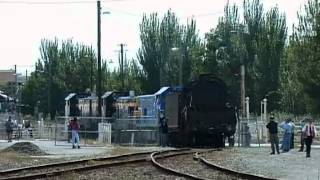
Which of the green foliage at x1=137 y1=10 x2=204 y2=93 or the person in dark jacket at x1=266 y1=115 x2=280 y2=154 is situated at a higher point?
the green foliage at x1=137 y1=10 x2=204 y2=93

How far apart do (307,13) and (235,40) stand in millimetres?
22492

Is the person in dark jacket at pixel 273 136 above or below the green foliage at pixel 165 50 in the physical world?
below

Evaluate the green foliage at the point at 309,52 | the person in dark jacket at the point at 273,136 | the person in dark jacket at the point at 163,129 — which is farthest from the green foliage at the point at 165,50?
the person in dark jacket at the point at 273,136

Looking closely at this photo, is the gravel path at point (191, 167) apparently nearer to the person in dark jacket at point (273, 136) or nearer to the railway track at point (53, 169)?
the railway track at point (53, 169)

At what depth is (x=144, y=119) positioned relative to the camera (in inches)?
1959

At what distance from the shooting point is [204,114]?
129ft

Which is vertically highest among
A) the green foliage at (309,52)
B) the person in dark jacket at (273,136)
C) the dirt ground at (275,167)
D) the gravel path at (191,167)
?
the green foliage at (309,52)

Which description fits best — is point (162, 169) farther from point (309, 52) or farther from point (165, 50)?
point (165, 50)

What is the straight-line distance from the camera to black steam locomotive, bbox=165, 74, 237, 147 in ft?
128

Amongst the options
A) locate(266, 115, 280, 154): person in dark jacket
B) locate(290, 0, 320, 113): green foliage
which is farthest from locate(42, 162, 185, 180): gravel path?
locate(290, 0, 320, 113): green foliage

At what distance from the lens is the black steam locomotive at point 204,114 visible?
39062 mm

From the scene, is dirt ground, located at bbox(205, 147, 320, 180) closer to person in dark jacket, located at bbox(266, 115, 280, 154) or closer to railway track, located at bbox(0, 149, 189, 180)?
railway track, located at bbox(0, 149, 189, 180)

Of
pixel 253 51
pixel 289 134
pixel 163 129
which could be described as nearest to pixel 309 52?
pixel 163 129

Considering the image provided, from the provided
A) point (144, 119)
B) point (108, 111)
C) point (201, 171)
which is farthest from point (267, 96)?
point (201, 171)
